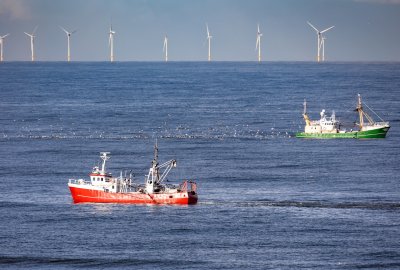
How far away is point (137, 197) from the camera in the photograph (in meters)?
159

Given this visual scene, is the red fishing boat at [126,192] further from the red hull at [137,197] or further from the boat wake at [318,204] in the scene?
the boat wake at [318,204]

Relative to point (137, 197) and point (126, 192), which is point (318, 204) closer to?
point (137, 197)

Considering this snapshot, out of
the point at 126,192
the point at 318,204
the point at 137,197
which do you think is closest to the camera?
the point at 137,197

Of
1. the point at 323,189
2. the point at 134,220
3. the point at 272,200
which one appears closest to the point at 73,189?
the point at 134,220

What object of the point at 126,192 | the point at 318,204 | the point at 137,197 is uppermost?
the point at 126,192

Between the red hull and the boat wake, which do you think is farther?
the boat wake

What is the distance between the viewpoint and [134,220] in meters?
Answer: 149

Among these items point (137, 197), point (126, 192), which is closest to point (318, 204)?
point (137, 197)

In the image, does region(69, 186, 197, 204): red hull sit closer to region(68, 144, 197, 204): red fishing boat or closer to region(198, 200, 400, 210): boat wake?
region(68, 144, 197, 204): red fishing boat

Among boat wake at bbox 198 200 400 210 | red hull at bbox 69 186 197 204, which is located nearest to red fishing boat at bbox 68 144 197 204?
red hull at bbox 69 186 197 204

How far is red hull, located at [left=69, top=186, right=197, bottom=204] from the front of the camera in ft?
518

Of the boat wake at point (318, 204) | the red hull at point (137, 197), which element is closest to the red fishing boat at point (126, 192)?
the red hull at point (137, 197)

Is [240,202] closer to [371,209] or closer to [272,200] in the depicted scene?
[272,200]

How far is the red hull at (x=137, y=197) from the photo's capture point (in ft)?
518
